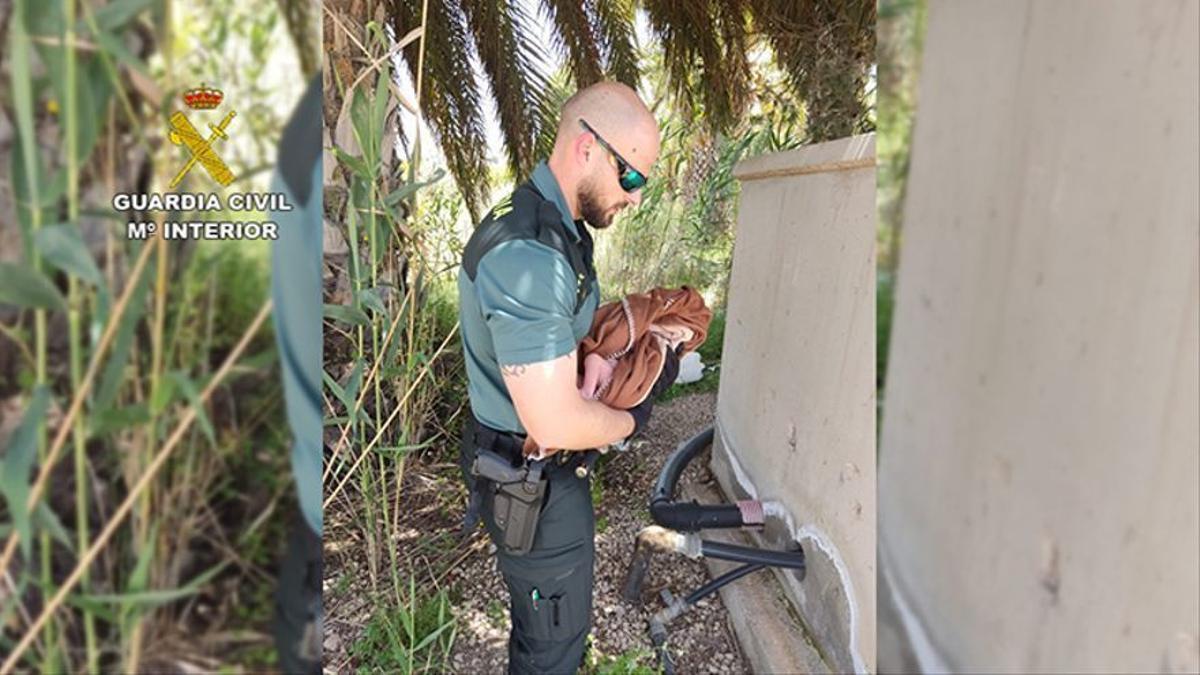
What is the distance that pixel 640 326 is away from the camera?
1.62m

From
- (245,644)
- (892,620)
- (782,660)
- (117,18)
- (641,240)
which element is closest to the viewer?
(117,18)

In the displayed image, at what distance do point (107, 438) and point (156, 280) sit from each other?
17cm

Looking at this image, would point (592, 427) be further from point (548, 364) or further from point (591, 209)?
point (591, 209)

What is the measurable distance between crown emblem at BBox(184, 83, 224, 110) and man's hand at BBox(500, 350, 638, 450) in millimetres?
706

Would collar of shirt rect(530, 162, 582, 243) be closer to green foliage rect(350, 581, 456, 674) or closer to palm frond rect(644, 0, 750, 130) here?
green foliage rect(350, 581, 456, 674)

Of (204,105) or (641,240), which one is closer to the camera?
(204,105)

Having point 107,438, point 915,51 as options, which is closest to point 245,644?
point 107,438

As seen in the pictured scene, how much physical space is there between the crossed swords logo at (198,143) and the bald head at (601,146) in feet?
2.99

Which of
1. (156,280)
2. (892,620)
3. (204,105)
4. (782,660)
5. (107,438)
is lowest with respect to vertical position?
(782,660)

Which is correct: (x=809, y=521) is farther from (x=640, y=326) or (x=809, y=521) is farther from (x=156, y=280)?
(x=156, y=280)

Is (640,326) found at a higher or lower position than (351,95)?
lower

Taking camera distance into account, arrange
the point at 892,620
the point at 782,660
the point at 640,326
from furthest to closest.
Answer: the point at 782,660 → the point at 640,326 → the point at 892,620

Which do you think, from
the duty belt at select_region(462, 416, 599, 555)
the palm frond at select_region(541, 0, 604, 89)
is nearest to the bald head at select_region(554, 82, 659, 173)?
the duty belt at select_region(462, 416, 599, 555)

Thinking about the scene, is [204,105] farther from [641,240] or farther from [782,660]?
[641,240]
